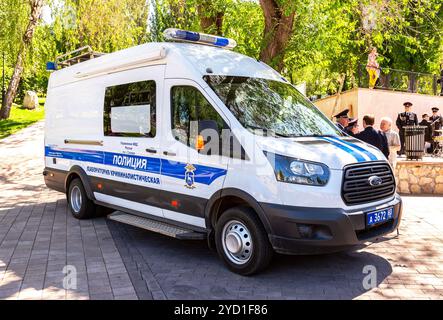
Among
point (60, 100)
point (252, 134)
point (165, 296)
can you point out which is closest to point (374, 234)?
point (252, 134)

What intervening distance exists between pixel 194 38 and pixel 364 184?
323 cm

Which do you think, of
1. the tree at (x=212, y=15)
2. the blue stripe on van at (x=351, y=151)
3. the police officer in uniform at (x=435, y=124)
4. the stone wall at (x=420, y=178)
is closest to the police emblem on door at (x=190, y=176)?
the blue stripe on van at (x=351, y=151)

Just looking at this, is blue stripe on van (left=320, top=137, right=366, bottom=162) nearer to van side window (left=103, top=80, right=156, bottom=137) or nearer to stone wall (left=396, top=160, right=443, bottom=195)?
van side window (left=103, top=80, right=156, bottom=137)

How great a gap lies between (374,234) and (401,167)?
660 centimetres

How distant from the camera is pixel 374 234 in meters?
5.06

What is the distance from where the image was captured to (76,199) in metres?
8.41

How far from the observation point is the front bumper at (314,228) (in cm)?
471

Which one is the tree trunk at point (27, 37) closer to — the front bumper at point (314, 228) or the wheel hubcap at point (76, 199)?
the wheel hubcap at point (76, 199)

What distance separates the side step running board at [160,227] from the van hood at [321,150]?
146cm

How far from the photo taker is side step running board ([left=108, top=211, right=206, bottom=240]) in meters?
5.61

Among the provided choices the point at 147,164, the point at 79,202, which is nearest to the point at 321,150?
the point at 147,164

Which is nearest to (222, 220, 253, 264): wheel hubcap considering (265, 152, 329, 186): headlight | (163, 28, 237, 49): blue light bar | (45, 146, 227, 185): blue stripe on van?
(45, 146, 227, 185): blue stripe on van

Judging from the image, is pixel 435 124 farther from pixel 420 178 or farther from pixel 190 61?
pixel 190 61

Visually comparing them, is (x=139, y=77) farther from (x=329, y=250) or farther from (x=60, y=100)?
(x=329, y=250)
